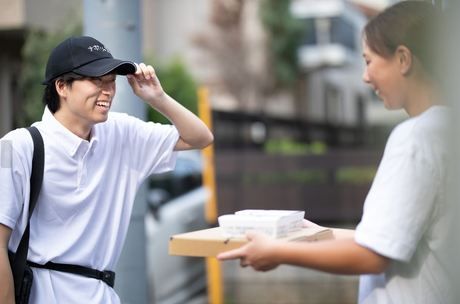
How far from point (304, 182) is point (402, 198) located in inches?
415

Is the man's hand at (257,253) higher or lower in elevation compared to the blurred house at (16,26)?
lower

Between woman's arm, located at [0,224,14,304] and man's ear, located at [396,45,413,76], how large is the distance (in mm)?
1299

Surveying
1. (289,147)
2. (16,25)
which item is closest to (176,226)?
(16,25)

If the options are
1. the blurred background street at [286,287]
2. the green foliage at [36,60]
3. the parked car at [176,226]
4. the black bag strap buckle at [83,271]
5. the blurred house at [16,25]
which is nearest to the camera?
the black bag strap buckle at [83,271]

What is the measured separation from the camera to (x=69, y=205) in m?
2.78

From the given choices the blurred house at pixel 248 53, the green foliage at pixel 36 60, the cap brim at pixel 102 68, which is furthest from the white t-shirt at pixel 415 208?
the blurred house at pixel 248 53

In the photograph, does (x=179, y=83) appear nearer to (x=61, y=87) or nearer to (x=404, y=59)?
(x=61, y=87)

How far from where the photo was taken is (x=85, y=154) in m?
2.86

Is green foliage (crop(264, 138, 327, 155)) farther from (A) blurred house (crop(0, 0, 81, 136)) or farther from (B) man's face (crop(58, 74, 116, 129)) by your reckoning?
(B) man's face (crop(58, 74, 116, 129))

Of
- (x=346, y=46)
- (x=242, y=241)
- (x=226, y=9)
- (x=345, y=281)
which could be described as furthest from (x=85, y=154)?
(x=346, y=46)

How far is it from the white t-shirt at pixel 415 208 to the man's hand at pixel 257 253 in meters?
0.22

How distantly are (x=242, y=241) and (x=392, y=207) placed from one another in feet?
1.41

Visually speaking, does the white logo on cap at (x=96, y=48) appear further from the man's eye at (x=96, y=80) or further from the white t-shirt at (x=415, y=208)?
the white t-shirt at (x=415, y=208)

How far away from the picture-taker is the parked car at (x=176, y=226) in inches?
284
